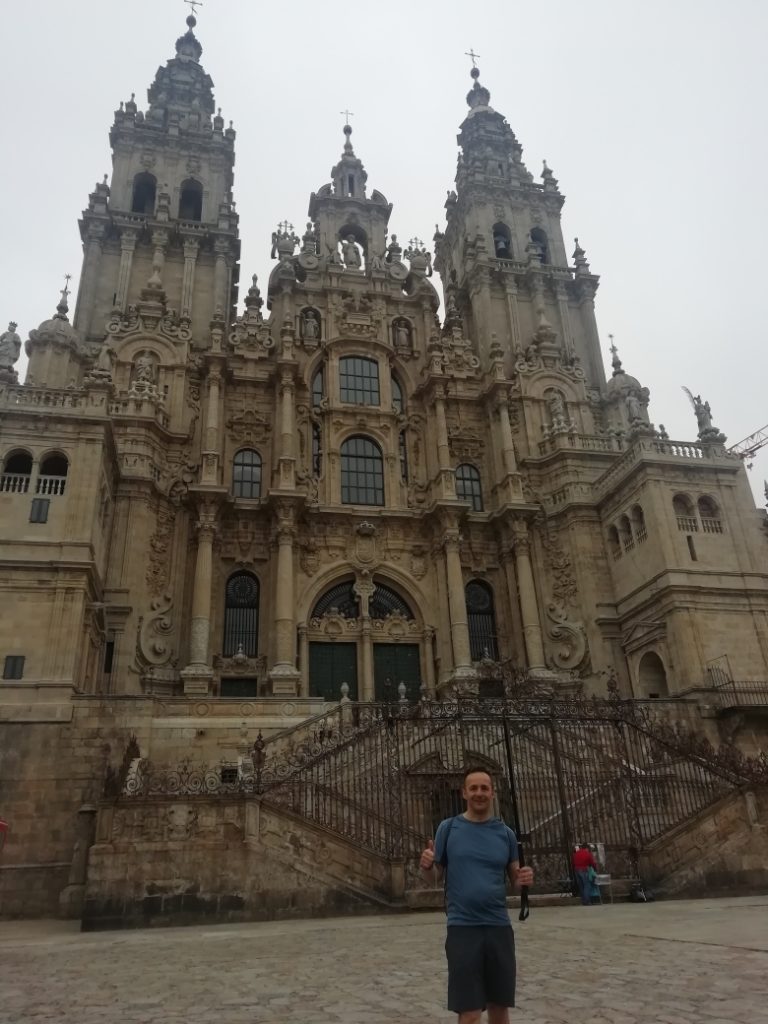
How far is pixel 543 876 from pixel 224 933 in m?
6.66

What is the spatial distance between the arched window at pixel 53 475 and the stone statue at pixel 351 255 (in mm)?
17275

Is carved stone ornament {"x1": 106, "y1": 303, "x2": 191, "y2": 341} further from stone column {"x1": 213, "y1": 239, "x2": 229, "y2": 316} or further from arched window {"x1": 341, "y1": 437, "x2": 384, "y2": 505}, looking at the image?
arched window {"x1": 341, "y1": 437, "x2": 384, "y2": 505}

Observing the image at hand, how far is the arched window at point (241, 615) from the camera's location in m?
26.5

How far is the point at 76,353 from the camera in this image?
28.6 metres

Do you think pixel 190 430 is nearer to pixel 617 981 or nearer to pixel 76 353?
pixel 76 353

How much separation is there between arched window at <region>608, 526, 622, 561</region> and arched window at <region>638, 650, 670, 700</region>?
3908 millimetres

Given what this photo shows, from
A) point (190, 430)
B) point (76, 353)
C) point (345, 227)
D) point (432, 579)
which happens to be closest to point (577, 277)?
point (345, 227)

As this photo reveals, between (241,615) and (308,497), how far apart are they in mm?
4954

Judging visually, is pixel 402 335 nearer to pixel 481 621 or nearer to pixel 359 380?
pixel 359 380

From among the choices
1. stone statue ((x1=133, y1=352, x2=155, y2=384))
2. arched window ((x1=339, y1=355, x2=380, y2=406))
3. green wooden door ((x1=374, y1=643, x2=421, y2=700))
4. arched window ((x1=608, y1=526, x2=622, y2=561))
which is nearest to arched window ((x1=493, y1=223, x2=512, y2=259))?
arched window ((x1=339, y1=355, x2=380, y2=406))

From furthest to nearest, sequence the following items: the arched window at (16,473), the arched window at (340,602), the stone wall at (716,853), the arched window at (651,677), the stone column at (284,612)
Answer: the arched window at (340,602), the arched window at (651,677), the stone column at (284,612), the arched window at (16,473), the stone wall at (716,853)

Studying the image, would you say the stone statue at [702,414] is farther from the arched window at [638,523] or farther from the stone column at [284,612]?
the stone column at [284,612]

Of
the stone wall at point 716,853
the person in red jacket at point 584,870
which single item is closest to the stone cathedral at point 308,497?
the stone wall at point 716,853

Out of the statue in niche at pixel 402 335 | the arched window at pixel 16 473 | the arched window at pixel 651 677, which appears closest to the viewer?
the arched window at pixel 16 473
